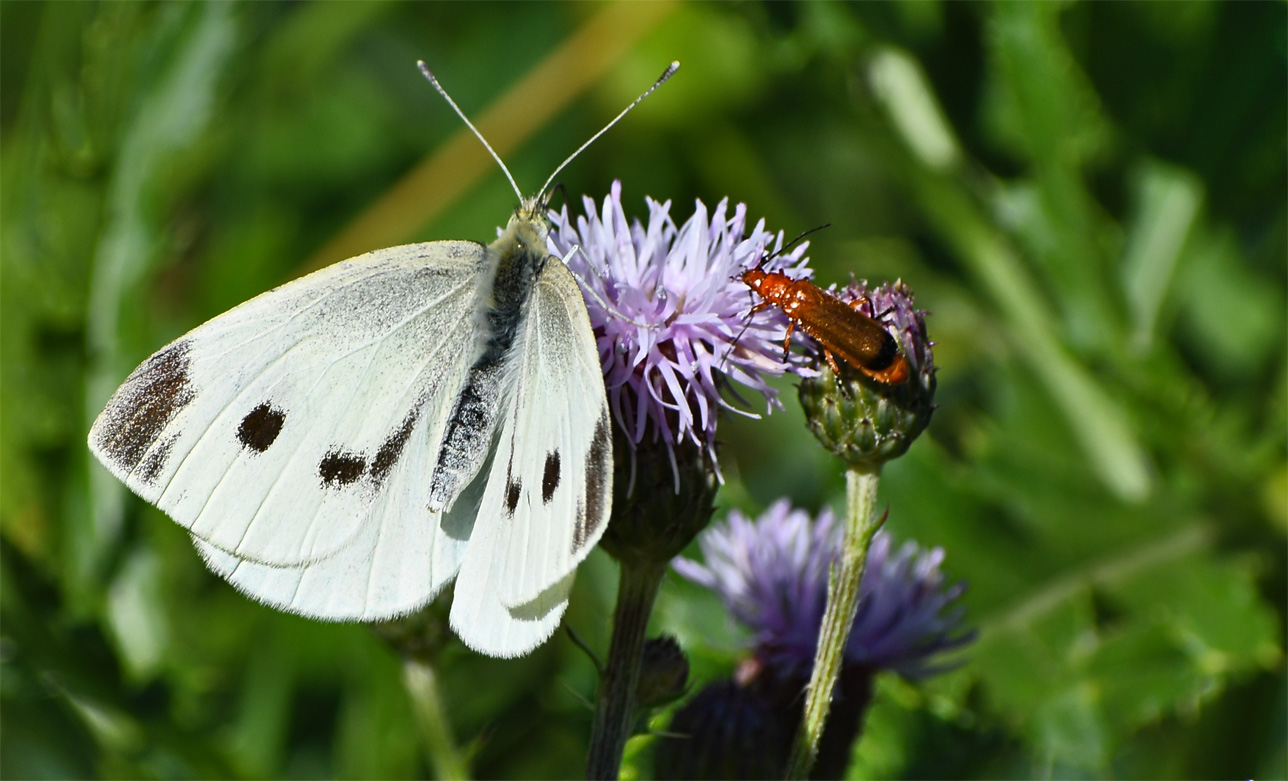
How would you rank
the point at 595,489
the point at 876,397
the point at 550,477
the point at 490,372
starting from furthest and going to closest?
1. the point at 490,372
2. the point at 876,397
3. the point at 550,477
4. the point at 595,489

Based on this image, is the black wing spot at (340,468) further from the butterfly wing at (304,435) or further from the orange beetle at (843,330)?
the orange beetle at (843,330)

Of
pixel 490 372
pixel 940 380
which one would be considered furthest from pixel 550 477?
pixel 940 380

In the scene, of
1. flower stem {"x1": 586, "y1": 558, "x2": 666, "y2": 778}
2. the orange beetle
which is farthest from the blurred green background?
the orange beetle

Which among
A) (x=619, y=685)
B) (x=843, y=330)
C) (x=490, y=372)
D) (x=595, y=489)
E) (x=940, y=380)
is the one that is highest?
(x=490, y=372)

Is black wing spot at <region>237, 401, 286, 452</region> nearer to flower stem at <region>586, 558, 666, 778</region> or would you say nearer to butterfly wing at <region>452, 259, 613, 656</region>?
butterfly wing at <region>452, 259, 613, 656</region>

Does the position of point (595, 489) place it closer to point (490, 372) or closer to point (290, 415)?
point (490, 372)

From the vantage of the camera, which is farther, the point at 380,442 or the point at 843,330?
the point at 380,442

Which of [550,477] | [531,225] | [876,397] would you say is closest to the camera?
[550,477]

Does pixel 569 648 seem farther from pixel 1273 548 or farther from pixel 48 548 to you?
pixel 1273 548
